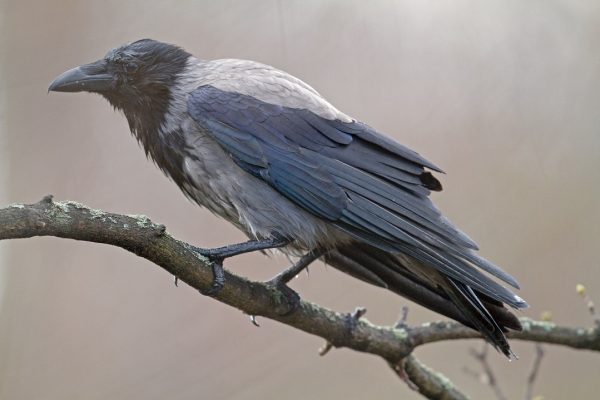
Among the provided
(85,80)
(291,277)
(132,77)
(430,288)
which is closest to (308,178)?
(291,277)

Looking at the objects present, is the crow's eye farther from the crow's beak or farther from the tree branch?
the tree branch

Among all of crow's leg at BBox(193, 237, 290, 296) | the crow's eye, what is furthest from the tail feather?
the crow's eye

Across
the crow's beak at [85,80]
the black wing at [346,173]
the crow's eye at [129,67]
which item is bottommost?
the black wing at [346,173]

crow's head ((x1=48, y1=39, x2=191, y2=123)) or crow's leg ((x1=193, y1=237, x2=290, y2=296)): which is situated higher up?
crow's head ((x1=48, y1=39, x2=191, y2=123))

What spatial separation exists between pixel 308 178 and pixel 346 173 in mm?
152

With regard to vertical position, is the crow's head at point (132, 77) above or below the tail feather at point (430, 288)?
above

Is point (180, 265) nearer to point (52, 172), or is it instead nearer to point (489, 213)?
point (52, 172)

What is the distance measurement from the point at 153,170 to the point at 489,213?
6.66 feet

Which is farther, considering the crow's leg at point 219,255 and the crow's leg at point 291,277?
the crow's leg at point 291,277

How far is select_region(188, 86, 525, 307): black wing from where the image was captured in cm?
330

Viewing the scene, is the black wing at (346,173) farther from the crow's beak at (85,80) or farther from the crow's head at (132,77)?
the crow's beak at (85,80)

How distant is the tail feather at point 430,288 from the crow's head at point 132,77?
99cm

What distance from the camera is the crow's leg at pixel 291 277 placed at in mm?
3359

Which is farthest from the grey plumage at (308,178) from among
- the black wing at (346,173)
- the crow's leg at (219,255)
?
the crow's leg at (219,255)
